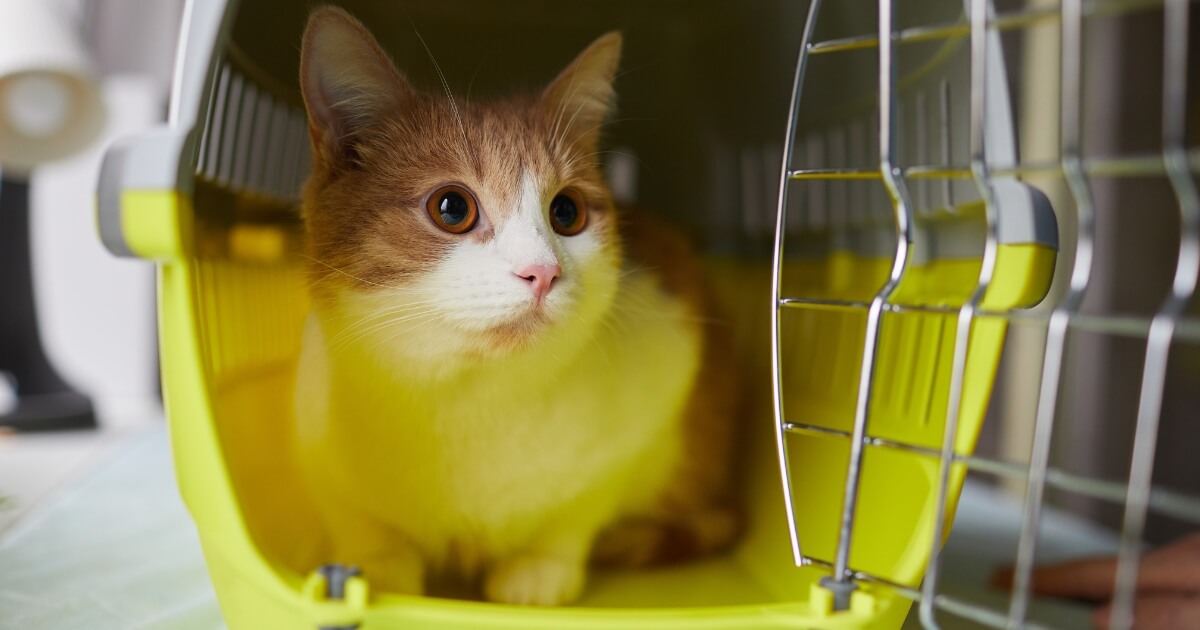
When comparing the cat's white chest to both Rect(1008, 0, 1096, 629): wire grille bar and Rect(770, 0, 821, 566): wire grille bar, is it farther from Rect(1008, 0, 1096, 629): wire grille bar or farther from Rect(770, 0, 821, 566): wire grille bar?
Rect(1008, 0, 1096, 629): wire grille bar

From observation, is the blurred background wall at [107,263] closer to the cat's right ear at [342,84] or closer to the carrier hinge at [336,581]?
the cat's right ear at [342,84]

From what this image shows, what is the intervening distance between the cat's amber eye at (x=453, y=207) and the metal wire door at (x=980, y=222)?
38 cm

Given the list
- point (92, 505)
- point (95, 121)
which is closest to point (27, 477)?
point (92, 505)

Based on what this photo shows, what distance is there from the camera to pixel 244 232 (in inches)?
56.6

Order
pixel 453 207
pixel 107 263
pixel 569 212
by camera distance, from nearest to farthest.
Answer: pixel 453 207 < pixel 569 212 < pixel 107 263

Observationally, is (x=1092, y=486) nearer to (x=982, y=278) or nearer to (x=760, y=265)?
(x=982, y=278)

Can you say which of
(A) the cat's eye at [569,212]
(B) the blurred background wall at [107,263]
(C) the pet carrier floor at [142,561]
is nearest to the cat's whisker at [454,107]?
(A) the cat's eye at [569,212]

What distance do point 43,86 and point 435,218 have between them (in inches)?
48.9

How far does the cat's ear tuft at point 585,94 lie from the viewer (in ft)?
3.89

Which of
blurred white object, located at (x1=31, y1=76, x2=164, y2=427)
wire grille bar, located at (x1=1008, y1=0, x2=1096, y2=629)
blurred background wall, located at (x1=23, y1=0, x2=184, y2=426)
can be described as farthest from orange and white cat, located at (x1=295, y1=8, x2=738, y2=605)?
blurred white object, located at (x1=31, y1=76, x2=164, y2=427)

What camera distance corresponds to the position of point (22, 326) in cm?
234

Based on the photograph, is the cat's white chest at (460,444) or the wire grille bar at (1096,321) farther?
the cat's white chest at (460,444)

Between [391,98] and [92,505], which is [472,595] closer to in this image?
[391,98]

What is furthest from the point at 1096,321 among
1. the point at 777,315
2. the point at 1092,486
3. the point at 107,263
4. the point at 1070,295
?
the point at 107,263
